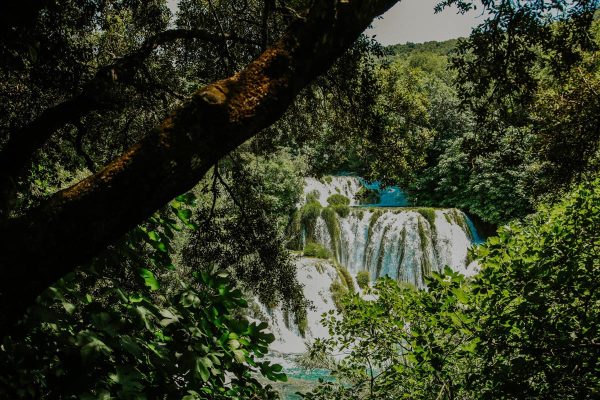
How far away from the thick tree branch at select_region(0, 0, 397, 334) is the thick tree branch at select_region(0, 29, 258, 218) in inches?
16.3

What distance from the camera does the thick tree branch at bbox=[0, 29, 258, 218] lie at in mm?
1773

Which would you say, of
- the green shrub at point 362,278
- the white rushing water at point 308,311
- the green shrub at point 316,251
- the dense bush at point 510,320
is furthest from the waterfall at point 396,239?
the dense bush at point 510,320

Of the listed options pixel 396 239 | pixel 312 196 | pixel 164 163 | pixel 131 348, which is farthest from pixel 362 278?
pixel 164 163

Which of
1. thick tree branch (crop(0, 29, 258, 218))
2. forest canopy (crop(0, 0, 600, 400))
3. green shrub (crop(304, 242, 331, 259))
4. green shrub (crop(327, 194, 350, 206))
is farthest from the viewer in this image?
green shrub (crop(327, 194, 350, 206))

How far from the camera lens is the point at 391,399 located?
13.8 ft

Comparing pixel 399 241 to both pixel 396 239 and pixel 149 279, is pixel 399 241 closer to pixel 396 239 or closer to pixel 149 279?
pixel 396 239

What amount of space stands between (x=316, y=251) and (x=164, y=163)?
17.7m

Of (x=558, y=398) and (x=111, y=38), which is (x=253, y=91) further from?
(x=111, y=38)

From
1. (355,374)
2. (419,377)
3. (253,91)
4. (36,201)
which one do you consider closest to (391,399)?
(355,374)

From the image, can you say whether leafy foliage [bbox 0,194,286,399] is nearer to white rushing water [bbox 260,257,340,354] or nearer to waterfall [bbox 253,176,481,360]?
white rushing water [bbox 260,257,340,354]

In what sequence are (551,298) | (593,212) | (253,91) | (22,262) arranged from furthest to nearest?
(593,212) → (551,298) → (253,91) → (22,262)

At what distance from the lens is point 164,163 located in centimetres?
116

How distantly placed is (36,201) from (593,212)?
5664mm

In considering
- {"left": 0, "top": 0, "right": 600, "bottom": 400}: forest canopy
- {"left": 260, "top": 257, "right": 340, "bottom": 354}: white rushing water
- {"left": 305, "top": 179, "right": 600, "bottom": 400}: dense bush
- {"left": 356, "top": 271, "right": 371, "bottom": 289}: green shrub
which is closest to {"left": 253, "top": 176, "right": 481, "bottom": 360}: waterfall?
{"left": 356, "top": 271, "right": 371, "bottom": 289}: green shrub
